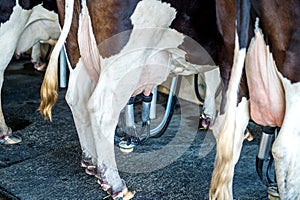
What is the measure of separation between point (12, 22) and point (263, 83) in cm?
194

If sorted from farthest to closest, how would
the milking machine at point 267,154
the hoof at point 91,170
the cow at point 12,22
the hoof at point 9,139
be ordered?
the hoof at point 9,139 → the cow at point 12,22 → the hoof at point 91,170 → the milking machine at point 267,154

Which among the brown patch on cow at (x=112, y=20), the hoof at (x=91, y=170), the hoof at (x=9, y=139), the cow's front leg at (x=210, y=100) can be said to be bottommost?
the hoof at (x=9, y=139)

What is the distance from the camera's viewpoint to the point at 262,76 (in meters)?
2.20

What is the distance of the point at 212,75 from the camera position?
3746 mm

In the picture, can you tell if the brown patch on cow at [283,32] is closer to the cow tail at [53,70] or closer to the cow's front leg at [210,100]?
the cow tail at [53,70]

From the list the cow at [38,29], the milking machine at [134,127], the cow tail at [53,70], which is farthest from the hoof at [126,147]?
the cow at [38,29]

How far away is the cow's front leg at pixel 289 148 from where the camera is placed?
6.93 feet

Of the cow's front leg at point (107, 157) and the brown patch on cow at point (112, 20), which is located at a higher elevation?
the brown patch on cow at point (112, 20)

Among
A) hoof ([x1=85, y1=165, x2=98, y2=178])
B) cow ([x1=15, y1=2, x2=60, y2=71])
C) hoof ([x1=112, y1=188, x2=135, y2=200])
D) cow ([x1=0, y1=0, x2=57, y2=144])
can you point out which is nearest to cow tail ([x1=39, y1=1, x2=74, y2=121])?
hoof ([x1=85, y1=165, x2=98, y2=178])

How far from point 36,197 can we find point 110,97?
0.68 m

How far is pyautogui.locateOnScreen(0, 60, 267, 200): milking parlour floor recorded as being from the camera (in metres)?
2.90

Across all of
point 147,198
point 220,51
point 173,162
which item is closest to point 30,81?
point 173,162

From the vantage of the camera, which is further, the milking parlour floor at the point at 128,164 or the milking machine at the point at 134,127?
the milking machine at the point at 134,127

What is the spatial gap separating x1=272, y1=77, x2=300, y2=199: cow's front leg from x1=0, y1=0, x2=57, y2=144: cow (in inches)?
79.8
